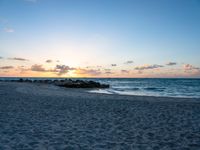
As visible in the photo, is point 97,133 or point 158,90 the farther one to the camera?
point 158,90

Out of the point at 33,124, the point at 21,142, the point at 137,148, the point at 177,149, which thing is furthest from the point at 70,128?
the point at 177,149

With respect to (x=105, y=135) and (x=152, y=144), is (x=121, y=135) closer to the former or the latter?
(x=105, y=135)

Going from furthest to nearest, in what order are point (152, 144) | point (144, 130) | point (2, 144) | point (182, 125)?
point (182, 125), point (144, 130), point (152, 144), point (2, 144)

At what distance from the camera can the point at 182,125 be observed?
36.1 ft

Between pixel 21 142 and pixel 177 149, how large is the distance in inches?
202

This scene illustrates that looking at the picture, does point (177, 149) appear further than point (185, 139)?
No

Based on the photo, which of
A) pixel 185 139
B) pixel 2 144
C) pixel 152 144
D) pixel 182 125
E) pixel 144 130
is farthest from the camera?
pixel 182 125

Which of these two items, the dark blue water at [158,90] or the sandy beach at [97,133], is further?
the dark blue water at [158,90]

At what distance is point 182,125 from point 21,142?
7.40m

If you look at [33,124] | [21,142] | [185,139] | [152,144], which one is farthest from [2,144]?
[185,139]

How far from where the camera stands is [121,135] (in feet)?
29.5

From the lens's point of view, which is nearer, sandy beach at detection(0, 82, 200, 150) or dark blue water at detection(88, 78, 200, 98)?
sandy beach at detection(0, 82, 200, 150)

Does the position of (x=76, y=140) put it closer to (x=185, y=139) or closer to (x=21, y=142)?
(x=21, y=142)

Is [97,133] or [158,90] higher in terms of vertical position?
[97,133]
